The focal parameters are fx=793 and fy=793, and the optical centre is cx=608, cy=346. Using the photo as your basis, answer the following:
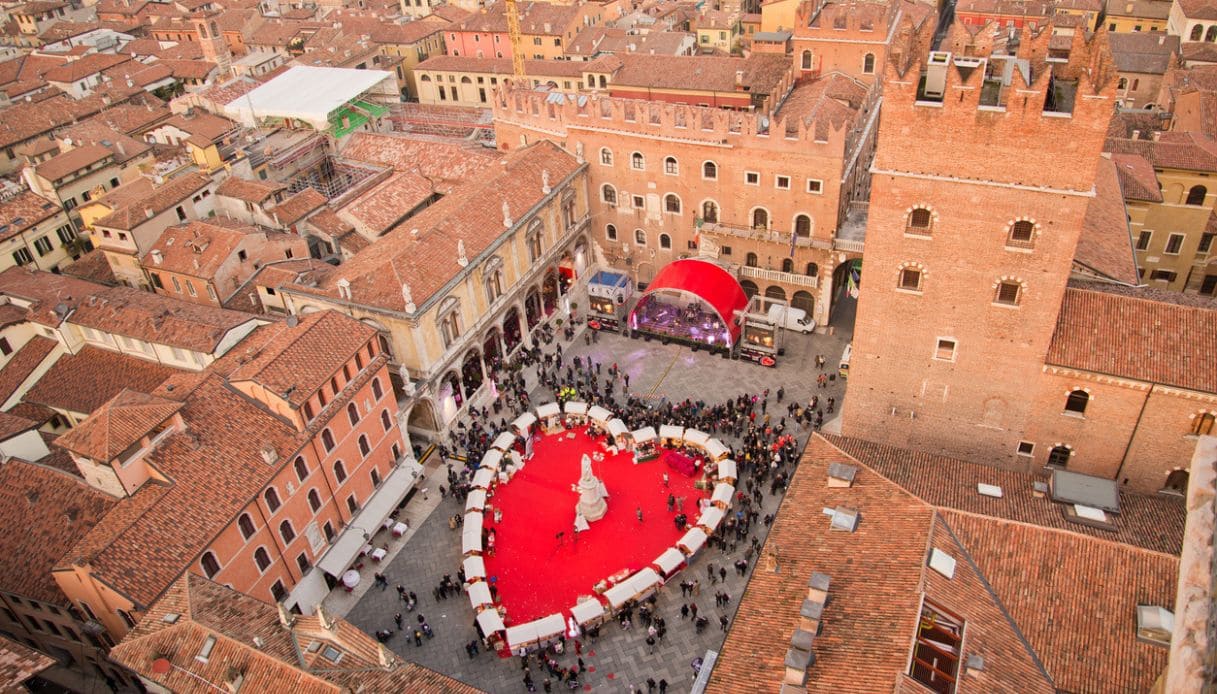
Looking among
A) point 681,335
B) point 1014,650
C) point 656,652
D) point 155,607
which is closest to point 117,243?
point 155,607

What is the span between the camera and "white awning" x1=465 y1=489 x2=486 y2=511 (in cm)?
3612

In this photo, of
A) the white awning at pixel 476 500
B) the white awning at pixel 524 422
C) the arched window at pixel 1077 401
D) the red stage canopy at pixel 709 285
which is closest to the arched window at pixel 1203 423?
the arched window at pixel 1077 401

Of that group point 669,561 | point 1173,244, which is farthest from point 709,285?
point 1173,244

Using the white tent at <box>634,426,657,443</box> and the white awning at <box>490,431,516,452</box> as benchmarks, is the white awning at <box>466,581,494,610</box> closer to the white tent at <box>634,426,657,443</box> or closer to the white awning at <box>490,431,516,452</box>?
the white awning at <box>490,431,516,452</box>

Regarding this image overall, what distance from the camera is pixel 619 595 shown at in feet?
103

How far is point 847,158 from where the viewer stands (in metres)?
45.2

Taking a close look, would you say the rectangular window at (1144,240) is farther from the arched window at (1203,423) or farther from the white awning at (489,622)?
the white awning at (489,622)

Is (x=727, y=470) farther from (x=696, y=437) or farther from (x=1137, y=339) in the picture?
(x=1137, y=339)

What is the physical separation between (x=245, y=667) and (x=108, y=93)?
70921 millimetres

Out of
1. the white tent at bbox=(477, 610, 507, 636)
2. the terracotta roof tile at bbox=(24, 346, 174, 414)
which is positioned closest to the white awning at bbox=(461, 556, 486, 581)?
the white tent at bbox=(477, 610, 507, 636)

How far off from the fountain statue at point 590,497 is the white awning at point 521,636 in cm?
672

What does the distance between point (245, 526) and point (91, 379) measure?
1599cm

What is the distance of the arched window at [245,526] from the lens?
3009 centimetres

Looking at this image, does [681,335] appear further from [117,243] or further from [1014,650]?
[117,243]
